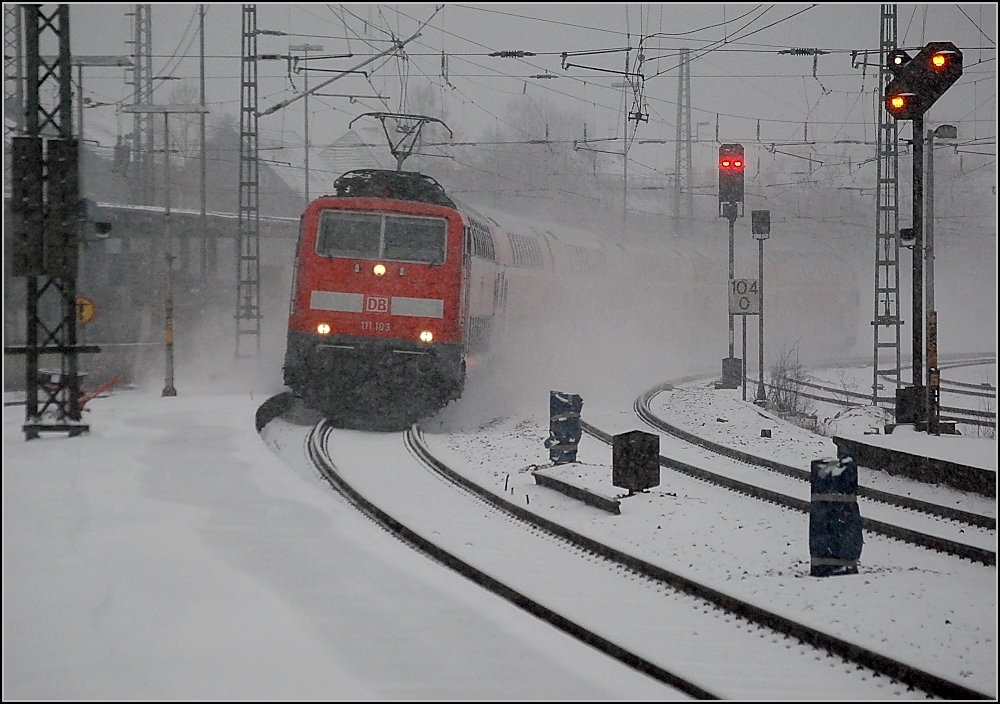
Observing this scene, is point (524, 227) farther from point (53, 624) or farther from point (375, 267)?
point (53, 624)

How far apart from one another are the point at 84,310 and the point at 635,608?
7.64 meters

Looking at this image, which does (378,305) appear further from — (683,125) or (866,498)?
(683,125)

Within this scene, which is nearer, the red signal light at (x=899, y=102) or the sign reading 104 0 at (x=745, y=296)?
the red signal light at (x=899, y=102)

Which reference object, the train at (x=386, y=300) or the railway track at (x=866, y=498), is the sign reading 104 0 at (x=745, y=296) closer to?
the railway track at (x=866, y=498)

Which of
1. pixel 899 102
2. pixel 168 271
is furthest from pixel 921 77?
pixel 168 271

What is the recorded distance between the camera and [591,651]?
203 inches

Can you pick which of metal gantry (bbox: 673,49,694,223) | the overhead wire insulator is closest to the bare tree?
the overhead wire insulator

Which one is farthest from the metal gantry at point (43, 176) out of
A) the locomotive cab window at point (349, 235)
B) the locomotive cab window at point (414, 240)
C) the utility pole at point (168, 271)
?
the utility pole at point (168, 271)

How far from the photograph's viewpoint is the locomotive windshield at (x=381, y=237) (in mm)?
14047

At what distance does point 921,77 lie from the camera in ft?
37.5

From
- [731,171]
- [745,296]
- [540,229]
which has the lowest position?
[745,296]

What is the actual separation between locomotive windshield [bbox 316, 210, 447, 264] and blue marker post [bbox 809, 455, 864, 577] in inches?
312

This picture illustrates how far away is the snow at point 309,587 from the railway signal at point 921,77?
4.00 meters

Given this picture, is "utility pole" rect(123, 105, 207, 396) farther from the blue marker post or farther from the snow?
the blue marker post
